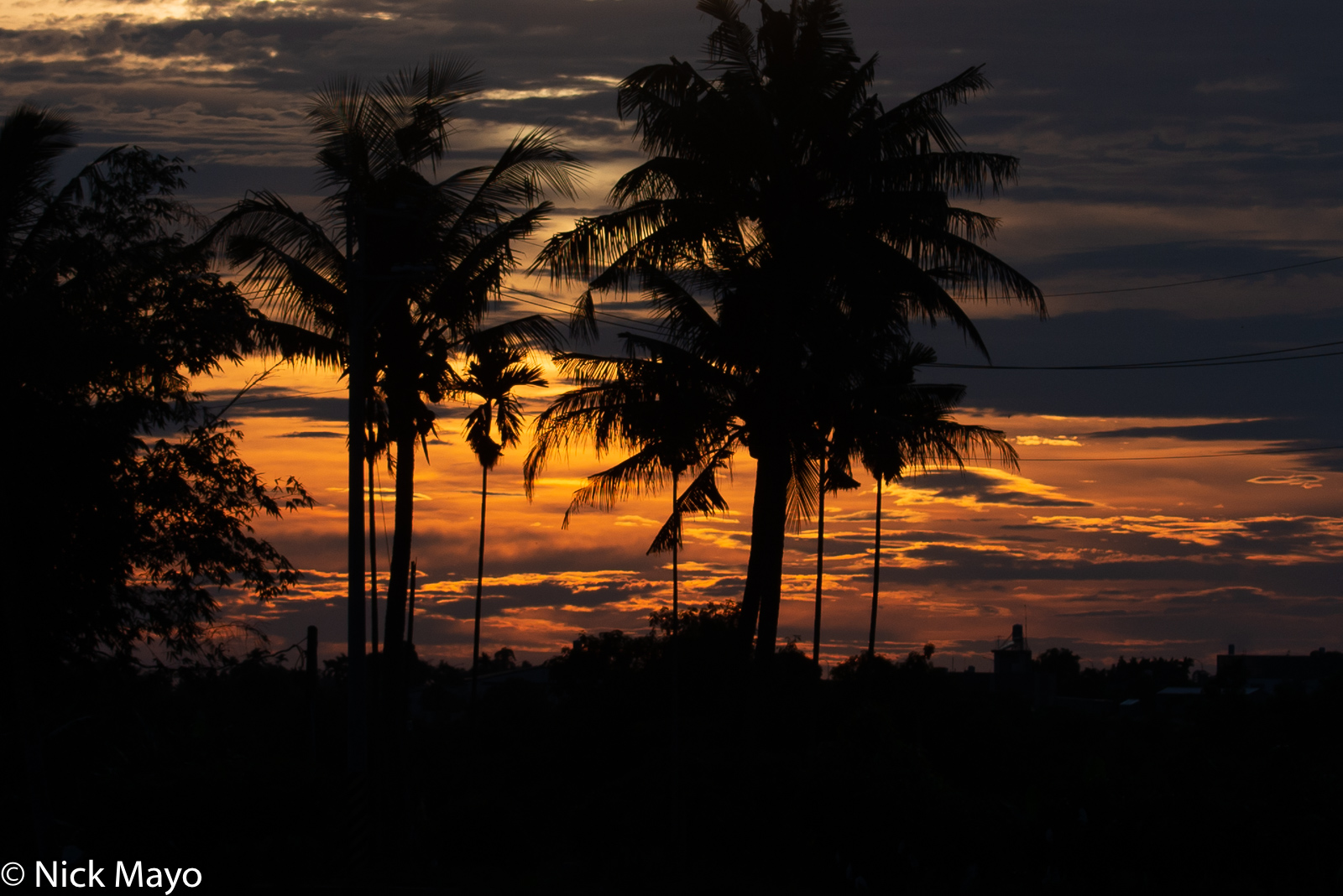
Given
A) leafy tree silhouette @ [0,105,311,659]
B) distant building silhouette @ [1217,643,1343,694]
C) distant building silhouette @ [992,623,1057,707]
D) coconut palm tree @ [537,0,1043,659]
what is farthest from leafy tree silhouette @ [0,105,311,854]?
distant building silhouette @ [1217,643,1343,694]

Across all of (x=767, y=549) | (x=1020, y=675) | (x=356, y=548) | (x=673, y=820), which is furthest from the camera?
(x=1020, y=675)

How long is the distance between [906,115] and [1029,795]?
1244 centimetres

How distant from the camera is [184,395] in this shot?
68.4 feet

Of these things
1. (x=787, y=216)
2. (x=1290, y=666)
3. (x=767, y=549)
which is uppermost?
(x=787, y=216)

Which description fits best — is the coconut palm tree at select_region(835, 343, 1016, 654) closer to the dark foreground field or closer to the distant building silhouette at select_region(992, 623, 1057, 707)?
the dark foreground field

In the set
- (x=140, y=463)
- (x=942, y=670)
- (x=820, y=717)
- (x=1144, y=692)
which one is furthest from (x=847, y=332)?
(x=1144, y=692)

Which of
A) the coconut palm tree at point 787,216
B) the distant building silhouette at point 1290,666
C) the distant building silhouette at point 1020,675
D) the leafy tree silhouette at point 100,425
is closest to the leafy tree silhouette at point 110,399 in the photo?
the leafy tree silhouette at point 100,425

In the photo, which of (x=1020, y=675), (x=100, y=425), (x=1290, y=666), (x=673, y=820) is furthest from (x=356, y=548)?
(x=1290, y=666)

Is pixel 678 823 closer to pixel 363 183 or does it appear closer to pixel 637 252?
pixel 637 252

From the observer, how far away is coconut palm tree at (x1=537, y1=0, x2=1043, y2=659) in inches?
926

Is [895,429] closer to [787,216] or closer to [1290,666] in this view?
[787,216]

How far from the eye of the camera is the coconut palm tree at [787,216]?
23.5 m

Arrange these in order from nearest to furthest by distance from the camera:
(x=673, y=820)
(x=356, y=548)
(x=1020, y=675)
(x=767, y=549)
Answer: (x=356, y=548), (x=767, y=549), (x=673, y=820), (x=1020, y=675)

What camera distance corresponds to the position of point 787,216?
24375mm
